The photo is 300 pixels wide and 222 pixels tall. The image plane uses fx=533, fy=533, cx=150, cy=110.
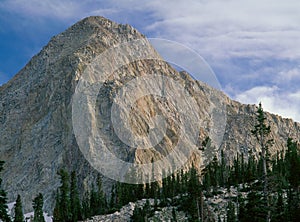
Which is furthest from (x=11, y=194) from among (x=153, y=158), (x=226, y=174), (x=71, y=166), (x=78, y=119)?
(x=226, y=174)

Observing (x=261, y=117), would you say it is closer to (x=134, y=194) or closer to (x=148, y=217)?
(x=148, y=217)

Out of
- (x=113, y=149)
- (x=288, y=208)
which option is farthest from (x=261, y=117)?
(x=113, y=149)

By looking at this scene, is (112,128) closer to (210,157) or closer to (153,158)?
(153,158)

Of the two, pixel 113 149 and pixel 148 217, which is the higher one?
pixel 113 149

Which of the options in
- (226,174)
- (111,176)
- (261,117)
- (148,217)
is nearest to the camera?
(261,117)

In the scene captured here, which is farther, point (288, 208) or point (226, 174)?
point (226, 174)

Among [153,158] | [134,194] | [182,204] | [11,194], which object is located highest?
[153,158]

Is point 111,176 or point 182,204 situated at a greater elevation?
point 111,176

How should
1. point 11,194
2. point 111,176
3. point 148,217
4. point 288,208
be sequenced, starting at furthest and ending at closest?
point 11,194 → point 111,176 → point 148,217 → point 288,208

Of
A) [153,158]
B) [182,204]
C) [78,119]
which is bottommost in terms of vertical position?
[182,204]
